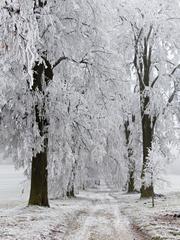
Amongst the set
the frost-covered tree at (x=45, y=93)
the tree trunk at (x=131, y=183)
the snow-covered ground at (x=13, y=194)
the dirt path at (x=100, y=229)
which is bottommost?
the snow-covered ground at (x=13, y=194)

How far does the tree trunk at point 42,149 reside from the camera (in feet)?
62.8

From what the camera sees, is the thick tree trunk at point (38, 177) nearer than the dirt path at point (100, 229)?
No

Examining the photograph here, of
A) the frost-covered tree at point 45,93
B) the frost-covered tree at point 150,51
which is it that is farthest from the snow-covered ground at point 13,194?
the frost-covered tree at point 150,51

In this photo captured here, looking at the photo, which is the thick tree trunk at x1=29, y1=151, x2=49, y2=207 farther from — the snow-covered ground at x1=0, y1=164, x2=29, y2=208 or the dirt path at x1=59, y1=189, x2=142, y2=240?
the dirt path at x1=59, y1=189, x2=142, y2=240

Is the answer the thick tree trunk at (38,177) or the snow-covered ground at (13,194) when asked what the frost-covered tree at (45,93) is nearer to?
the thick tree trunk at (38,177)

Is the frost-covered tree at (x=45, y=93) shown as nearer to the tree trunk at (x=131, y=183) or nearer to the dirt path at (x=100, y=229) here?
the dirt path at (x=100, y=229)

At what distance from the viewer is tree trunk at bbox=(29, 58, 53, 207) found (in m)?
19.1

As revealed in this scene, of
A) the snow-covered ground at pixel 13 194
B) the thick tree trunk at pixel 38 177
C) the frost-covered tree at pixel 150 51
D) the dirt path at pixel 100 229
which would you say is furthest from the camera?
the frost-covered tree at pixel 150 51

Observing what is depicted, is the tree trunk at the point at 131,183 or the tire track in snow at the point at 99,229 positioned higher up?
the tree trunk at the point at 131,183

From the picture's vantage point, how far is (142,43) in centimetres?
3075

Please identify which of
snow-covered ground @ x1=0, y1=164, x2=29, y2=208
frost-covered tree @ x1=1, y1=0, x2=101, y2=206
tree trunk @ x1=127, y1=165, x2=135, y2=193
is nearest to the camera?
frost-covered tree @ x1=1, y1=0, x2=101, y2=206

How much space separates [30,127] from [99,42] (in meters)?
5.01

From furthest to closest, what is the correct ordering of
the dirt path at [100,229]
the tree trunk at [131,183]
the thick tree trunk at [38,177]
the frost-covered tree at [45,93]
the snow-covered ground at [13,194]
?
the tree trunk at [131,183], the snow-covered ground at [13,194], the thick tree trunk at [38,177], the frost-covered tree at [45,93], the dirt path at [100,229]

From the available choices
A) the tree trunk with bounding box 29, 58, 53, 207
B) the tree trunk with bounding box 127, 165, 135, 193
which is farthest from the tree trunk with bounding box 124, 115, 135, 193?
the tree trunk with bounding box 29, 58, 53, 207
